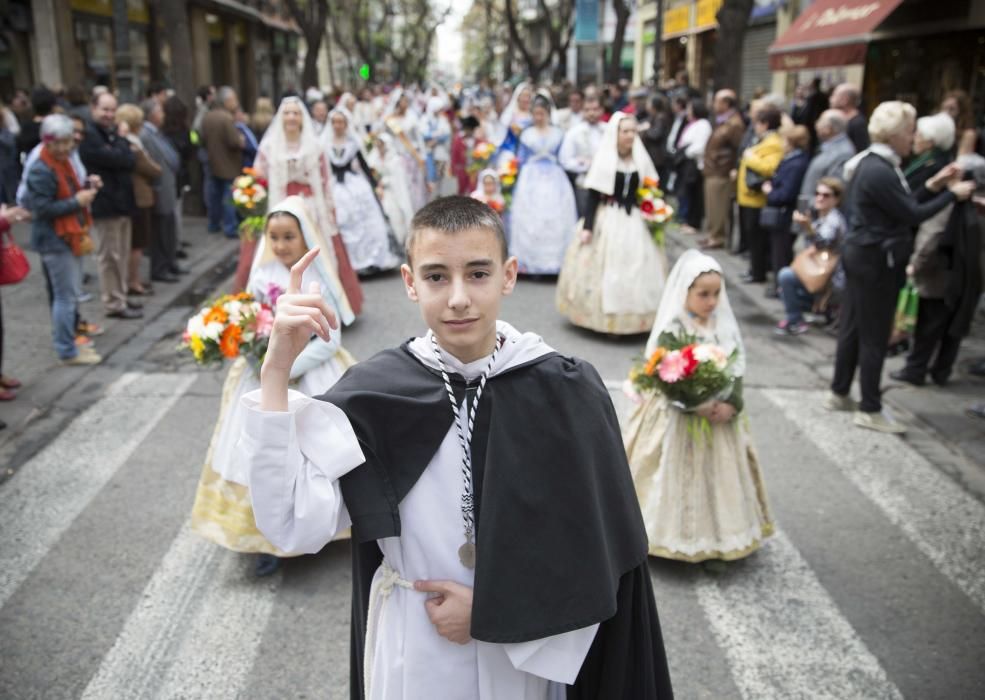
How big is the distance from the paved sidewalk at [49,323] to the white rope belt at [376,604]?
485 cm

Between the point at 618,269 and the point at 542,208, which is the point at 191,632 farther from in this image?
the point at 542,208

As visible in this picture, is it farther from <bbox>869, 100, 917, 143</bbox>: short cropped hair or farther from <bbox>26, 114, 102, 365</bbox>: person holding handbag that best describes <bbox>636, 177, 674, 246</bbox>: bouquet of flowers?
<bbox>26, 114, 102, 365</bbox>: person holding handbag

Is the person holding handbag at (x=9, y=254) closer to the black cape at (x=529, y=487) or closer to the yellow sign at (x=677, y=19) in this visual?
the black cape at (x=529, y=487)

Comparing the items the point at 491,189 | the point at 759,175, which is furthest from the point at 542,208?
the point at 759,175

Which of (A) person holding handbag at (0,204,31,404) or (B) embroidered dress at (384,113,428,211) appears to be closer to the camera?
(A) person holding handbag at (0,204,31,404)

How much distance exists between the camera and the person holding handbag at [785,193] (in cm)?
964

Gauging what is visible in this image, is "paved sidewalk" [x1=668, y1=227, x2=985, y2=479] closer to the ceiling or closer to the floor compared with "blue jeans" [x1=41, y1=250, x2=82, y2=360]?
closer to the floor

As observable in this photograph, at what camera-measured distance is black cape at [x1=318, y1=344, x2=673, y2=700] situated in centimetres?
193

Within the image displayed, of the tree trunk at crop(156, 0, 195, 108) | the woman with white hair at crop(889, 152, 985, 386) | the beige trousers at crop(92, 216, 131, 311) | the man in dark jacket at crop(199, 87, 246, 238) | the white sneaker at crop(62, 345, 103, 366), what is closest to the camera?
the woman with white hair at crop(889, 152, 985, 386)

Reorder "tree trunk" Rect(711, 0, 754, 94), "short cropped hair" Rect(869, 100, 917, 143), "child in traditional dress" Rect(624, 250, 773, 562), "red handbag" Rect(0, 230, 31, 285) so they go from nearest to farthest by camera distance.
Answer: "child in traditional dress" Rect(624, 250, 773, 562)
"short cropped hair" Rect(869, 100, 917, 143)
"red handbag" Rect(0, 230, 31, 285)
"tree trunk" Rect(711, 0, 754, 94)

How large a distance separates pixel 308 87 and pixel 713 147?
50.1ft

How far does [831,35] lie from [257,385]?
41.2ft

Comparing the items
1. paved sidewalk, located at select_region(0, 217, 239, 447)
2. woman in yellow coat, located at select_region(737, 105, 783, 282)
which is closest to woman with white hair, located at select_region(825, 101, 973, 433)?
woman in yellow coat, located at select_region(737, 105, 783, 282)

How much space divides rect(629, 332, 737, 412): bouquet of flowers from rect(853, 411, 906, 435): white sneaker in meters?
2.63
